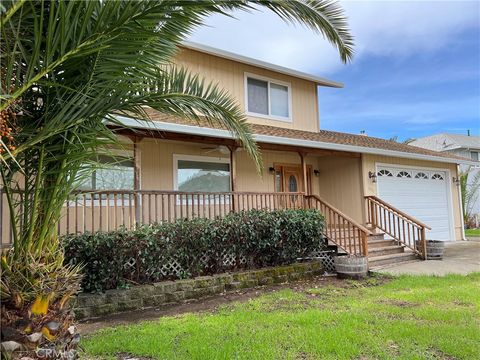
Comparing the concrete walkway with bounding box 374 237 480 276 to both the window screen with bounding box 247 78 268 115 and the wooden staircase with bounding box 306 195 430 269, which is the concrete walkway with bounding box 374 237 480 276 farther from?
the window screen with bounding box 247 78 268 115

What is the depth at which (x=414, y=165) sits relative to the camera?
13953 millimetres

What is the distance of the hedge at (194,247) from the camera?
243 inches

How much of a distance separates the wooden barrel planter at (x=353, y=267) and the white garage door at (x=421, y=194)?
16.0 feet

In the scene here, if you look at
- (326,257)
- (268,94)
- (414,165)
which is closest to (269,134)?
(268,94)

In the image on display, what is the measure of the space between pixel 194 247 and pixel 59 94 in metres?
4.69

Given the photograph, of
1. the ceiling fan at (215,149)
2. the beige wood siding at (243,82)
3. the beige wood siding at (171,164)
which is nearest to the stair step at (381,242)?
the beige wood siding at (171,164)

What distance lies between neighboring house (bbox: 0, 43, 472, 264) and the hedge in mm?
682

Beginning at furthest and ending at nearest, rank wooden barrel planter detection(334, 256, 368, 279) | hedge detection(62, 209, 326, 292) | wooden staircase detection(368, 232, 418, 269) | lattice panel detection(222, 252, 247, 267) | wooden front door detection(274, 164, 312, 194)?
wooden front door detection(274, 164, 312, 194) → wooden staircase detection(368, 232, 418, 269) → wooden barrel planter detection(334, 256, 368, 279) → lattice panel detection(222, 252, 247, 267) → hedge detection(62, 209, 326, 292)

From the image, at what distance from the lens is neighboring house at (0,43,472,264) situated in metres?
8.78

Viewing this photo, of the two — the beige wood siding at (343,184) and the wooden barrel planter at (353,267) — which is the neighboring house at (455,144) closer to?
the beige wood siding at (343,184)

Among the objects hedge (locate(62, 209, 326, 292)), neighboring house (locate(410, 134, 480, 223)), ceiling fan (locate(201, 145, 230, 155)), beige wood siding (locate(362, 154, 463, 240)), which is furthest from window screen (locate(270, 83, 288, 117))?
neighboring house (locate(410, 134, 480, 223))

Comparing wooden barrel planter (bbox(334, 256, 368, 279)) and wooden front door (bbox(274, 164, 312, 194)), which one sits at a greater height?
wooden front door (bbox(274, 164, 312, 194))

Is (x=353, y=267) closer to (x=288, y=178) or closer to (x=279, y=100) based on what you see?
(x=288, y=178)

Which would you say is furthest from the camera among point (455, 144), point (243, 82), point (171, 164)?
point (455, 144)
